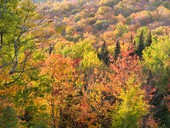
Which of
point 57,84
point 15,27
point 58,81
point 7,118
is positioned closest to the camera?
point 15,27

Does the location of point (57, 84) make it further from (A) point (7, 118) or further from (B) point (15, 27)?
(B) point (15, 27)

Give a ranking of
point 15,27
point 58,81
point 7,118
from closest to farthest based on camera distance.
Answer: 1. point 15,27
2. point 7,118
3. point 58,81

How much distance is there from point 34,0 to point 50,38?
2094mm

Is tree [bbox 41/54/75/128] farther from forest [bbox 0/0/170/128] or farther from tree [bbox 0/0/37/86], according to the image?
tree [bbox 0/0/37/86]

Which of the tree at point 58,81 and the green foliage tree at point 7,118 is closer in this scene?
the green foliage tree at point 7,118

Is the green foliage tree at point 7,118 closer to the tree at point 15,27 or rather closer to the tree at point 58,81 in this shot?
the tree at point 15,27

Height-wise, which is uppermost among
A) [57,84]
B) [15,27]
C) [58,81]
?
[15,27]

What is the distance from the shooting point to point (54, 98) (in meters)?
26.8

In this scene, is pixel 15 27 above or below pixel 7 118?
above

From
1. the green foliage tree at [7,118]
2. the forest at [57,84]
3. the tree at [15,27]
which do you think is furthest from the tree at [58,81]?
the green foliage tree at [7,118]

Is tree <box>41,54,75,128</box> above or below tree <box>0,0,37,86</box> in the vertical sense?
below

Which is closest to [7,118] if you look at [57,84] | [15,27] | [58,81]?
[15,27]

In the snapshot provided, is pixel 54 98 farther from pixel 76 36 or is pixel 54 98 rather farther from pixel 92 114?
pixel 76 36

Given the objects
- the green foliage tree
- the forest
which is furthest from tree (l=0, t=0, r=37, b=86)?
the green foliage tree
